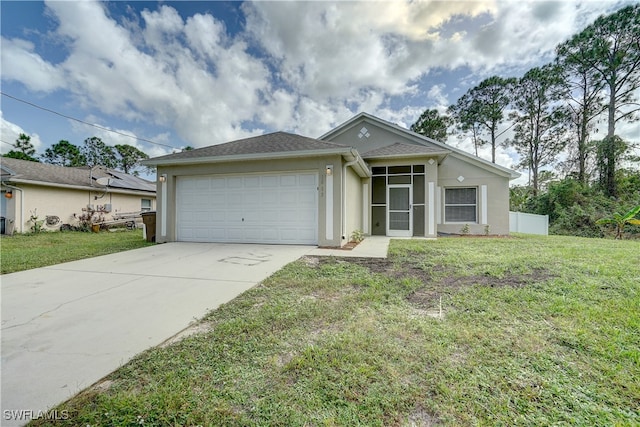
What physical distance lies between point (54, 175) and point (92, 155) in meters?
24.1

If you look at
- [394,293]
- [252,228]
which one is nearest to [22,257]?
[252,228]

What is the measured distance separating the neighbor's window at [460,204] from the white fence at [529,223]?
454 cm

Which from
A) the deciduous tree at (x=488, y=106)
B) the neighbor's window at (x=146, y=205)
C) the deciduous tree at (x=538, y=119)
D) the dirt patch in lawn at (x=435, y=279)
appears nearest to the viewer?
the dirt patch in lawn at (x=435, y=279)

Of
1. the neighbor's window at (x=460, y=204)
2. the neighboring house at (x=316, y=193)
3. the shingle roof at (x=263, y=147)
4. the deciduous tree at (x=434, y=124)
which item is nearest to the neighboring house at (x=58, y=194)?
the neighboring house at (x=316, y=193)

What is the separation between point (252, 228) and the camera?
8047mm

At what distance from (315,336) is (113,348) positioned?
1848mm

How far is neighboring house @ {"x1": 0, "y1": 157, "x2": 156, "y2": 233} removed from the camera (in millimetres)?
11547

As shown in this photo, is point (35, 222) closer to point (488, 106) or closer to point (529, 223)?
point (529, 223)

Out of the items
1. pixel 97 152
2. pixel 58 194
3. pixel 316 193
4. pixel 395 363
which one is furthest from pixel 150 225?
pixel 97 152

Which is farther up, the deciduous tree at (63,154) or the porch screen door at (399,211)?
the deciduous tree at (63,154)

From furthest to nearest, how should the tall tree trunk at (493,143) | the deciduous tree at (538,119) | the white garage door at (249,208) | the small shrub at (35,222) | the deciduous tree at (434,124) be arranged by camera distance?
the deciduous tree at (434,124), the tall tree trunk at (493,143), the deciduous tree at (538,119), the small shrub at (35,222), the white garage door at (249,208)

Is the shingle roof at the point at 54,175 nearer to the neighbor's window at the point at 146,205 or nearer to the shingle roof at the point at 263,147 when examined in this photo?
the neighbor's window at the point at 146,205

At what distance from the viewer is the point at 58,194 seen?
43.1ft

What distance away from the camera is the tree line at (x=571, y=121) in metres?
15.6
